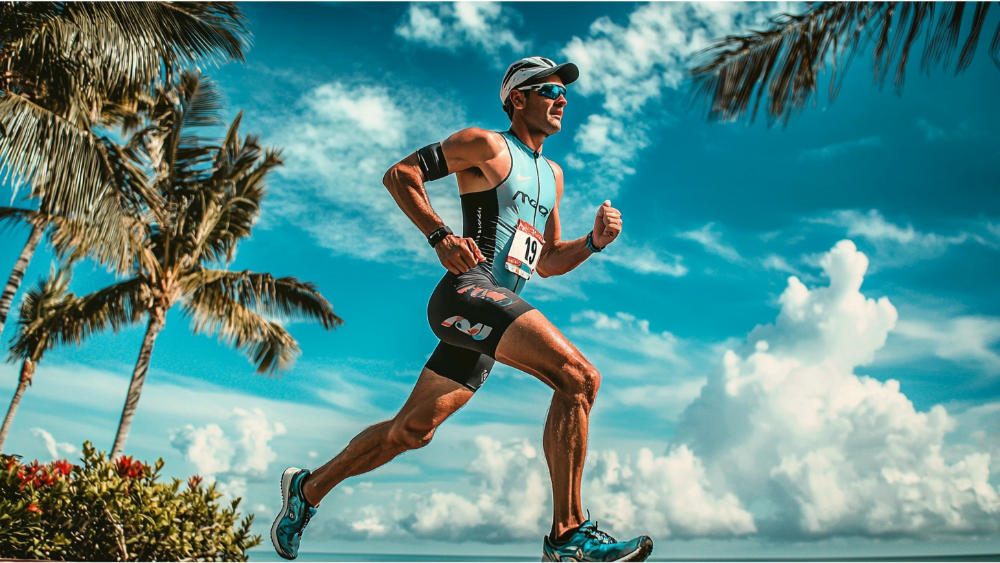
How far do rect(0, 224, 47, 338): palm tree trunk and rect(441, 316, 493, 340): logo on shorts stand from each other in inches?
485

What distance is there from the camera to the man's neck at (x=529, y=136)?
3.88m

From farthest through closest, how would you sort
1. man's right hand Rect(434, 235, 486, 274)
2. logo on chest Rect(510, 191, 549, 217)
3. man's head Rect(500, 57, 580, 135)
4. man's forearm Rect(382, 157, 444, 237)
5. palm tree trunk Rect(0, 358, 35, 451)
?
palm tree trunk Rect(0, 358, 35, 451), man's head Rect(500, 57, 580, 135), logo on chest Rect(510, 191, 549, 217), man's forearm Rect(382, 157, 444, 237), man's right hand Rect(434, 235, 486, 274)

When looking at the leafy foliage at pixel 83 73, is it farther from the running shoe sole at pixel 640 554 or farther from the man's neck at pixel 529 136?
the running shoe sole at pixel 640 554

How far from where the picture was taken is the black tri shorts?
3105 millimetres

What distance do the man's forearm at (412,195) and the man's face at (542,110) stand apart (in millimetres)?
751

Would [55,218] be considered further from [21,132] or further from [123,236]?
[21,132]

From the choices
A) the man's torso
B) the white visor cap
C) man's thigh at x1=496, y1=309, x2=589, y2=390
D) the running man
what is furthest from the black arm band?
man's thigh at x1=496, y1=309, x2=589, y2=390

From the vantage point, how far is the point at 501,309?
3.09 metres

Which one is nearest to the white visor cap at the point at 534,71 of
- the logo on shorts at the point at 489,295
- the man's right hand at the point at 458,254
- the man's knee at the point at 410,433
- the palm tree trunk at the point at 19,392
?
the man's right hand at the point at 458,254

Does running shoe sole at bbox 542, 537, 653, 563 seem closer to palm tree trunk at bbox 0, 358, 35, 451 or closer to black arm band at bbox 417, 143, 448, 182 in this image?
black arm band at bbox 417, 143, 448, 182

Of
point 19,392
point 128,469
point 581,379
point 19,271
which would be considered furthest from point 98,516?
point 19,392

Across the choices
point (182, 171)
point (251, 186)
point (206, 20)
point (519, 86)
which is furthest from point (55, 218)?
point (519, 86)

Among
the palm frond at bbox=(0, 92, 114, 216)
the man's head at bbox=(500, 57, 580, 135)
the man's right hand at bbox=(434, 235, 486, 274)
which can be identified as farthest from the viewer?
the palm frond at bbox=(0, 92, 114, 216)

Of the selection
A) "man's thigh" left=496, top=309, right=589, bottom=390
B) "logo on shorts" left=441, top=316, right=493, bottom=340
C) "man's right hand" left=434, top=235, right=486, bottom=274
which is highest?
"man's right hand" left=434, top=235, right=486, bottom=274
